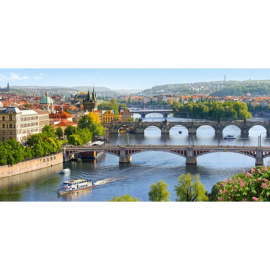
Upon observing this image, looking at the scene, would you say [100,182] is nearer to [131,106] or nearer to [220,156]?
[220,156]

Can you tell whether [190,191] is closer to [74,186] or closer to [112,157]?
[74,186]

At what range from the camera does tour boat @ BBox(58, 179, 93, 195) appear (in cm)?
768

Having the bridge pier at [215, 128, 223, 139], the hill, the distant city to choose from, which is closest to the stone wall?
the distant city

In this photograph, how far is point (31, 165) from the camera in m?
9.62

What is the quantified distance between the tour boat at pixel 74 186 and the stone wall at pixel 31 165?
1.22m

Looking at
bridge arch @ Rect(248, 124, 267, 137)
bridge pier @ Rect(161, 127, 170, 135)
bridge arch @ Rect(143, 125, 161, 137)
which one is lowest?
bridge arch @ Rect(143, 125, 161, 137)

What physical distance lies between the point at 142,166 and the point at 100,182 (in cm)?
172

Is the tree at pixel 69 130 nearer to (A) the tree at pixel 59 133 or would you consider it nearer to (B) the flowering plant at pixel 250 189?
(A) the tree at pixel 59 133

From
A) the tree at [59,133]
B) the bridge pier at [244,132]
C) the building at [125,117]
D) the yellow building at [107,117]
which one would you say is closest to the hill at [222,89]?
the bridge pier at [244,132]

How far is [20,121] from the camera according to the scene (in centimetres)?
1151

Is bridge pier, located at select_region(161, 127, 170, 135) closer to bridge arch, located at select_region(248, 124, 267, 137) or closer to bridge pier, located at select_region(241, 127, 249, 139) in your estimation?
bridge pier, located at select_region(241, 127, 249, 139)

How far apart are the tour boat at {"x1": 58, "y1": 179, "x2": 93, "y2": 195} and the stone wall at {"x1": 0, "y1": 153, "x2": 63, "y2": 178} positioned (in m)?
1.22

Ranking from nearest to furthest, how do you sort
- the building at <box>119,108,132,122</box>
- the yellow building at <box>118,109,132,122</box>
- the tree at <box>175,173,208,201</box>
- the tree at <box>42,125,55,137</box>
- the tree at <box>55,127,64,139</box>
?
the tree at <box>175,173,208,201</box> → the tree at <box>42,125,55,137</box> → the tree at <box>55,127,64,139</box> → the yellow building at <box>118,109,132,122</box> → the building at <box>119,108,132,122</box>

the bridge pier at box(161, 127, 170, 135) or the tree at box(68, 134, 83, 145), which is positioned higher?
the tree at box(68, 134, 83, 145)
